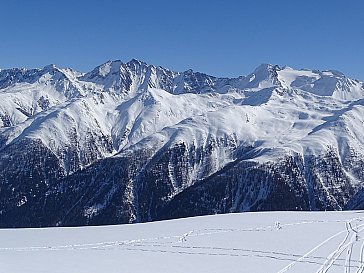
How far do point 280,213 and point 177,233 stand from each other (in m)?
21.3

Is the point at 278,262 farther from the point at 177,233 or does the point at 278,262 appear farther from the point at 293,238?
the point at 177,233

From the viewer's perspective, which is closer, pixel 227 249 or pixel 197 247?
pixel 227 249

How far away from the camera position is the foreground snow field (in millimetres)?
31984

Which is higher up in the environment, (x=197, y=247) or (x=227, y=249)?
(x=197, y=247)

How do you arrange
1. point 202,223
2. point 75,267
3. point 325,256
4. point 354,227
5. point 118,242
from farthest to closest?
point 202,223 < point 354,227 < point 118,242 < point 325,256 < point 75,267

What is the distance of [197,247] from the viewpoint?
1580 inches

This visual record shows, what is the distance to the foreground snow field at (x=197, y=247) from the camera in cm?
3198

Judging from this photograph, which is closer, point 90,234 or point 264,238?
point 264,238

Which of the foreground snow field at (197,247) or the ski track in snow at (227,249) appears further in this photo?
the ski track in snow at (227,249)

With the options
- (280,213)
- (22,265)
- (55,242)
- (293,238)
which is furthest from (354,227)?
(22,265)

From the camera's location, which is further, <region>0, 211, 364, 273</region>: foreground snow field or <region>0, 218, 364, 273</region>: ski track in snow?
<region>0, 218, 364, 273</region>: ski track in snow

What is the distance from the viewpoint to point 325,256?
3522cm

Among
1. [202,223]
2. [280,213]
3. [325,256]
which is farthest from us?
[280,213]

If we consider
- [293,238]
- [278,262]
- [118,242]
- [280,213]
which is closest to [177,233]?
[118,242]
